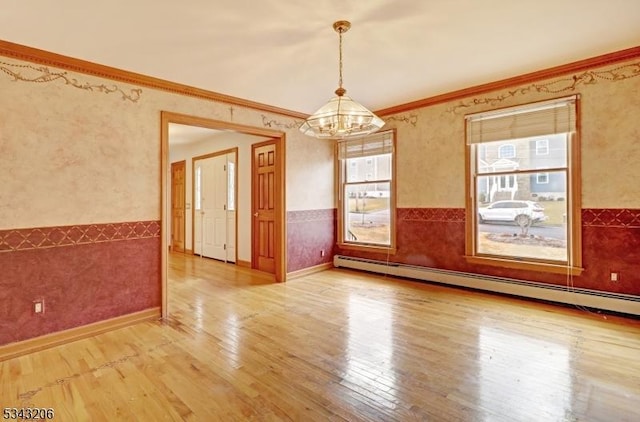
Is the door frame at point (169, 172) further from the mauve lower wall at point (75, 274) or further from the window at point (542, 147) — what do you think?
the window at point (542, 147)

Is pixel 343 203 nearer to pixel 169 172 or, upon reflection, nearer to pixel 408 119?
pixel 408 119

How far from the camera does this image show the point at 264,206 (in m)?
5.61

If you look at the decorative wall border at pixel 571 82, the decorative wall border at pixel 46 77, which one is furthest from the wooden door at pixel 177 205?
the decorative wall border at pixel 571 82

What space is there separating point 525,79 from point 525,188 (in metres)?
1.31

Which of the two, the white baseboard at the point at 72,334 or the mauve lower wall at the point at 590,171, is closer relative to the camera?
the white baseboard at the point at 72,334

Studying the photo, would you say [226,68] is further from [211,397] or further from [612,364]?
[612,364]

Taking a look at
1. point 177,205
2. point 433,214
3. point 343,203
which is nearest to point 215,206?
point 177,205

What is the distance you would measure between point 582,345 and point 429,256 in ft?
7.30

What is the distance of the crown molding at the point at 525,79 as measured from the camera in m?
3.34

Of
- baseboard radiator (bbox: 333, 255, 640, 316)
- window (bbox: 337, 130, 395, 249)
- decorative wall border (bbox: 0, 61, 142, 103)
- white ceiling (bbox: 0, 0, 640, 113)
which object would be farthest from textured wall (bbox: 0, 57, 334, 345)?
baseboard radiator (bbox: 333, 255, 640, 316)

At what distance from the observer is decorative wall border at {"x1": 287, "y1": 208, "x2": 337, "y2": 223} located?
208 inches

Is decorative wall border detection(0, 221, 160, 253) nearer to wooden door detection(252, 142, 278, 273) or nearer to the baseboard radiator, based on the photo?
wooden door detection(252, 142, 278, 273)

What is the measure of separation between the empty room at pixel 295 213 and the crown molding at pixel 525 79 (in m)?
0.03

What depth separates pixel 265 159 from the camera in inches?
219
